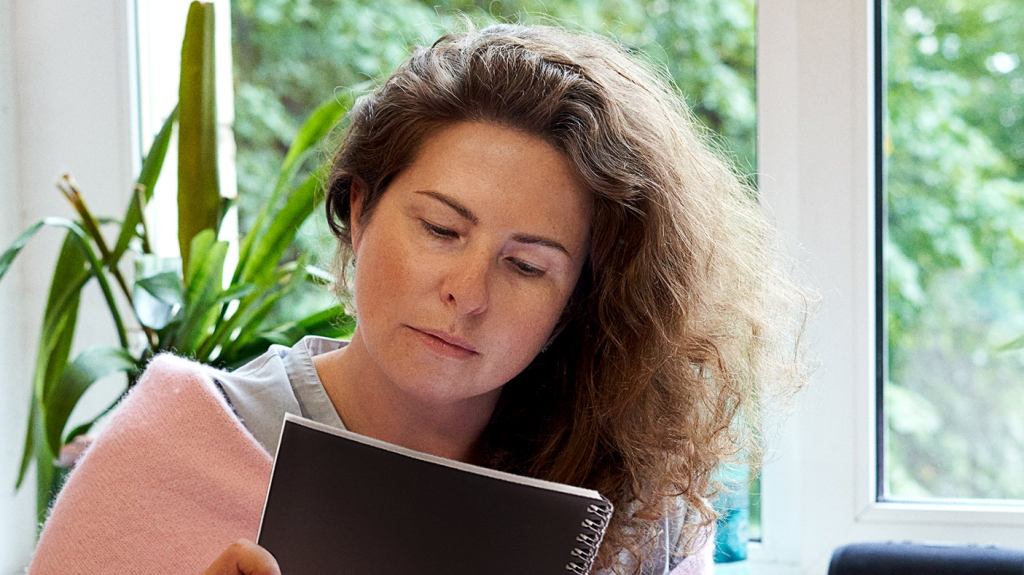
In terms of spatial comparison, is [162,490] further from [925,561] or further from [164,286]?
[925,561]

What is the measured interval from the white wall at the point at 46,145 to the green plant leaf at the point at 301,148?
0.36 meters

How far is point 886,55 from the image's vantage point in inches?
60.3

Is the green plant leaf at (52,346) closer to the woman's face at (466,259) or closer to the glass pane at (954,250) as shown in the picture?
the woman's face at (466,259)

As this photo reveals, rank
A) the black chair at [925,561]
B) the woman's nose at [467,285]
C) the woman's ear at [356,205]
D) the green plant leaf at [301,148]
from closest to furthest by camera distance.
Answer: the woman's nose at [467,285] < the woman's ear at [356,205] < the black chair at [925,561] < the green plant leaf at [301,148]

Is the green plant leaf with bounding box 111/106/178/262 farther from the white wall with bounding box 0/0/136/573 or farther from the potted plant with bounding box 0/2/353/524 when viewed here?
the white wall with bounding box 0/0/136/573

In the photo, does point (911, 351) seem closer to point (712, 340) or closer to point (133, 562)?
point (712, 340)

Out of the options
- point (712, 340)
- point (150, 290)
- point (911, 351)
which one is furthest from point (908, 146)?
point (150, 290)

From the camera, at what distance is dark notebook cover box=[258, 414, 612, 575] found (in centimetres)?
79

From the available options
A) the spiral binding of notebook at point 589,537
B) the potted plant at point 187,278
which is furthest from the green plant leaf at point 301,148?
the spiral binding of notebook at point 589,537

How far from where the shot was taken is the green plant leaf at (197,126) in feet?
4.63

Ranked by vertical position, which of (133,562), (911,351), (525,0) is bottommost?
(133,562)

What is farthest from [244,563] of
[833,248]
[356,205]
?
[833,248]

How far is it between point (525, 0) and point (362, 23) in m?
0.29

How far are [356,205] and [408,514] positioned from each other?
351mm
